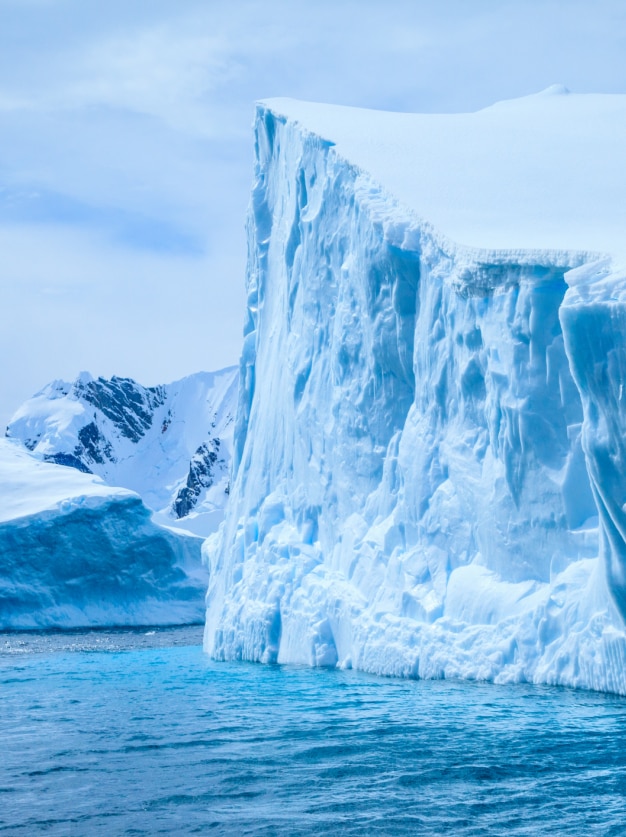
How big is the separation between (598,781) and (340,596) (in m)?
6.83

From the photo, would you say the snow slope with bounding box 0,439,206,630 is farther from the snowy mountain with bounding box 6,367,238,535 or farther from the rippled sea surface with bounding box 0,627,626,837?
the snowy mountain with bounding box 6,367,238,535

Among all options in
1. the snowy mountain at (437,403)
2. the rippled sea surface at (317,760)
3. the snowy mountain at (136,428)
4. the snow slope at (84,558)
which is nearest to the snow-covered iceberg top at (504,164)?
the snowy mountain at (437,403)

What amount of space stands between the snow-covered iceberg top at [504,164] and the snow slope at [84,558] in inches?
612

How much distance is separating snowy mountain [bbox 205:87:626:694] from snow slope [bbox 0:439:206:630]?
12.9 metres

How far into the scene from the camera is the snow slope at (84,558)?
2875 centimetres

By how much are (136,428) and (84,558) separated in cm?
4776

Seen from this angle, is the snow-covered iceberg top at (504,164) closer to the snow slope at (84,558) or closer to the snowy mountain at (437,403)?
the snowy mountain at (437,403)

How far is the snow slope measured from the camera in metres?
28.8

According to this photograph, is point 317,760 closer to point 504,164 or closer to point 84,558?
point 504,164

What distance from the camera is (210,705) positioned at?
981 centimetres

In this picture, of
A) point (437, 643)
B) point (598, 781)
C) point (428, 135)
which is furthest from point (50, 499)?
point (598, 781)

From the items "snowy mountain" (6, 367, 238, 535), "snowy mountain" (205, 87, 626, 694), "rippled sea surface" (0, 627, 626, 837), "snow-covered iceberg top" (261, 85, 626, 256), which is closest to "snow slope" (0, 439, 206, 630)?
"snowy mountain" (205, 87, 626, 694)

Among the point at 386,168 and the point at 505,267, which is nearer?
the point at 505,267

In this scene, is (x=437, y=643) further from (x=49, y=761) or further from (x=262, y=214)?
(x=262, y=214)
